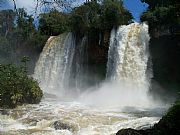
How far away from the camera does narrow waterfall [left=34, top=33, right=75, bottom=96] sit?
32.7 m

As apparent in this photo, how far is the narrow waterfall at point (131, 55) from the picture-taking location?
26.6 m

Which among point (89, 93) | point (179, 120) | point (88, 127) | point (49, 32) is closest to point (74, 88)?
point (89, 93)

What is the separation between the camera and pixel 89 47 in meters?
31.7

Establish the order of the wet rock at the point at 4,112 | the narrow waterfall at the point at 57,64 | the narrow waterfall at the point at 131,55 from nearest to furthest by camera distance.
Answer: the wet rock at the point at 4,112, the narrow waterfall at the point at 131,55, the narrow waterfall at the point at 57,64

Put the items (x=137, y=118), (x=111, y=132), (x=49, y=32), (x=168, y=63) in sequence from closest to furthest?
1. (x=111, y=132)
2. (x=137, y=118)
3. (x=168, y=63)
4. (x=49, y=32)

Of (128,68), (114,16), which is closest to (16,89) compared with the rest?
(128,68)

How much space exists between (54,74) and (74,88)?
2509 millimetres

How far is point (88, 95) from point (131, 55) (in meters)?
4.64

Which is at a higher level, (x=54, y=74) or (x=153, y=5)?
(x=153, y=5)

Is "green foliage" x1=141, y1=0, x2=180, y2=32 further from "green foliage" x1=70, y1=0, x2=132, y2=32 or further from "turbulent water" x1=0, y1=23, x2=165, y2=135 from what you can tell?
"green foliage" x1=70, y1=0, x2=132, y2=32

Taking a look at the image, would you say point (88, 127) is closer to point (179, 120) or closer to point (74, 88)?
point (179, 120)

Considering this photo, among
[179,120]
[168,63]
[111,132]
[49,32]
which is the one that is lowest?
[111,132]

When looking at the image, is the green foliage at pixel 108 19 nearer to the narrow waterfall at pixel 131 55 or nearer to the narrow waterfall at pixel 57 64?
the narrow waterfall at pixel 57 64

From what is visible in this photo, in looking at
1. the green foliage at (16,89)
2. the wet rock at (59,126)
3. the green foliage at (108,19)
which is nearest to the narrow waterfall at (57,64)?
the green foliage at (108,19)
